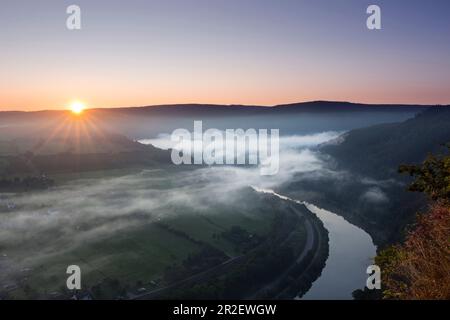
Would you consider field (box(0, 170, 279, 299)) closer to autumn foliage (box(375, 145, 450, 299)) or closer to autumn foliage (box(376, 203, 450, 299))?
autumn foliage (box(375, 145, 450, 299))

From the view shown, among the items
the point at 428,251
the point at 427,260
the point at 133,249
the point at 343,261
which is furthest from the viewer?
the point at 133,249

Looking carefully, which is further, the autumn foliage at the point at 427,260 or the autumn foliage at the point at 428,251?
the autumn foliage at the point at 428,251

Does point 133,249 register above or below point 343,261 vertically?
above

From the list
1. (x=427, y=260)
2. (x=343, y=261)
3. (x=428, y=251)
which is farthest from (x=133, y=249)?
(x=427, y=260)

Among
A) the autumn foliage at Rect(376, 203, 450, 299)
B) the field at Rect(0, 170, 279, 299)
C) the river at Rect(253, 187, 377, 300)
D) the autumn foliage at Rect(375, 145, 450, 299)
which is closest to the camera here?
the autumn foliage at Rect(376, 203, 450, 299)

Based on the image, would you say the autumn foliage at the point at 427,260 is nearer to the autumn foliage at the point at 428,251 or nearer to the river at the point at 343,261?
the autumn foliage at the point at 428,251

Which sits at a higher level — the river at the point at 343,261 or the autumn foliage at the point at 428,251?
the autumn foliage at the point at 428,251

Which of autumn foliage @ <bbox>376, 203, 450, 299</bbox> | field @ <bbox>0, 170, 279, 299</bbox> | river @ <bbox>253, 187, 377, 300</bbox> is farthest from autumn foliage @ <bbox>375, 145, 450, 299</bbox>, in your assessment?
field @ <bbox>0, 170, 279, 299</bbox>

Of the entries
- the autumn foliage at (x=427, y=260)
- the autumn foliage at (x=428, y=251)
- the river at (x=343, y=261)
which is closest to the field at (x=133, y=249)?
the river at (x=343, y=261)

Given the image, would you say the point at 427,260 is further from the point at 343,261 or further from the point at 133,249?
the point at 133,249
